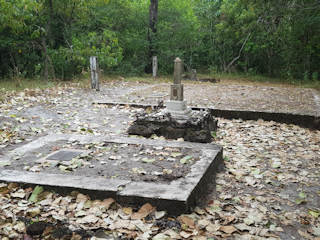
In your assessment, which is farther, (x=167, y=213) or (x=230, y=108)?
(x=230, y=108)

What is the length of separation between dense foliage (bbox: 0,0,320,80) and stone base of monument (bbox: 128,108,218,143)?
4938 millimetres

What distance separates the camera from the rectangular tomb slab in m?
3.51

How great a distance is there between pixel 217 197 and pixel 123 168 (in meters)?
1.26

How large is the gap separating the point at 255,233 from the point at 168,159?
1758 mm

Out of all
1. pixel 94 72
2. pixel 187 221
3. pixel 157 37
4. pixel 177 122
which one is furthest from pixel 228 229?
pixel 157 37

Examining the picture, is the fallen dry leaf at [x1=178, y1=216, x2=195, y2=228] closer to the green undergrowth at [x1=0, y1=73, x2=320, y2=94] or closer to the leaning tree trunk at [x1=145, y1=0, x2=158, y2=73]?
the green undergrowth at [x1=0, y1=73, x2=320, y2=94]

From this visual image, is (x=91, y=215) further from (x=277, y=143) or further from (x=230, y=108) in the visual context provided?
(x=230, y=108)

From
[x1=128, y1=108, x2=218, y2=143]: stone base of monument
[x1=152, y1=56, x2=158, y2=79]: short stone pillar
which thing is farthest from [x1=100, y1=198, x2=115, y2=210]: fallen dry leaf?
[x1=152, y1=56, x2=158, y2=79]: short stone pillar

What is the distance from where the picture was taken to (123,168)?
435 centimetres

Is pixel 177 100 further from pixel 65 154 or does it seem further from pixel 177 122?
pixel 65 154

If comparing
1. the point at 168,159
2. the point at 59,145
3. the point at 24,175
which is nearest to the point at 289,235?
the point at 168,159

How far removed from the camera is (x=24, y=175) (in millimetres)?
4008

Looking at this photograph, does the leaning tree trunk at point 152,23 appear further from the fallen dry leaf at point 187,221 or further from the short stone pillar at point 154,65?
the fallen dry leaf at point 187,221

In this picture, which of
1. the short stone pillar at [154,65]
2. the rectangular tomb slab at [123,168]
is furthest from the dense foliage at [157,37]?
the rectangular tomb slab at [123,168]
